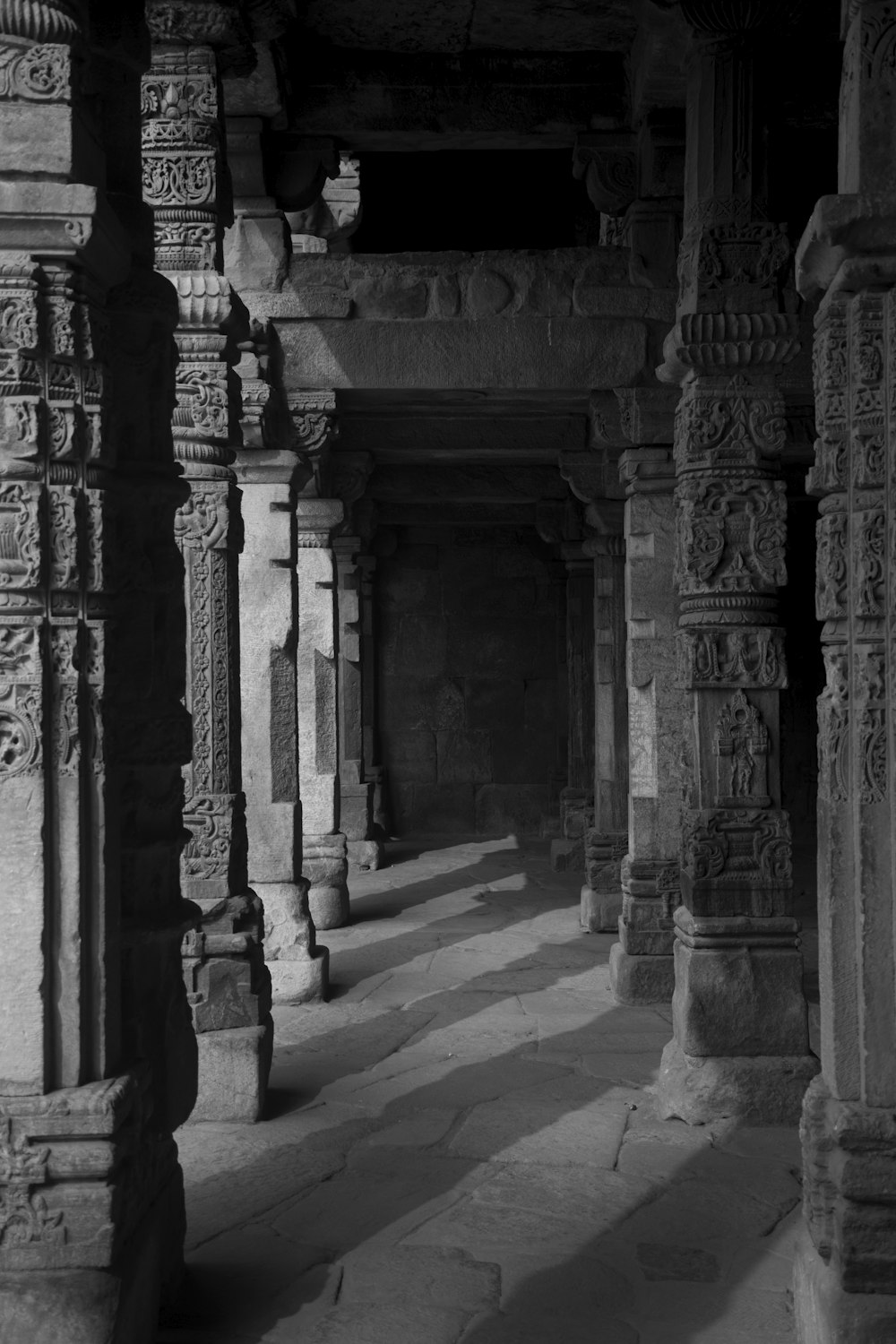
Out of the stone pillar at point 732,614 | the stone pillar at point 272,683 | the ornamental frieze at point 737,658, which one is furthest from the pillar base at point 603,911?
the ornamental frieze at point 737,658

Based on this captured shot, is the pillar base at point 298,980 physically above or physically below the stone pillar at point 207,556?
below

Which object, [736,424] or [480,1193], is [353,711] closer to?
[736,424]

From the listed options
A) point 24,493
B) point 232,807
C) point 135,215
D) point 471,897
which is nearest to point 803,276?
point 135,215

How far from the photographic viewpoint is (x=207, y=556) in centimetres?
561

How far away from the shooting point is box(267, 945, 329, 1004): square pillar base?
7.60 m

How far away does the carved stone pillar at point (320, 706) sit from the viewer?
9953mm

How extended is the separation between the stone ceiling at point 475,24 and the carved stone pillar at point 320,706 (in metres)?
3.49

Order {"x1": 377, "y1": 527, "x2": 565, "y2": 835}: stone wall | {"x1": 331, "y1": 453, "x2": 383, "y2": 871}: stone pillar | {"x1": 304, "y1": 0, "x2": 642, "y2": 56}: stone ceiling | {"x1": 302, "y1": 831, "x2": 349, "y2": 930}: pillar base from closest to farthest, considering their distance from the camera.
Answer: {"x1": 304, "y1": 0, "x2": 642, "y2": 56}: stone ceiling
{"x1": 302, "y1": 831, "x2": 349, "y2": 930}: pillar base
{"x1": 331, "y1": 453, "x2": 383, "y2": 871}: stone pillar
{"x1": 377, "y1": 527, "x2": 565, "y2": 835}: stone wall

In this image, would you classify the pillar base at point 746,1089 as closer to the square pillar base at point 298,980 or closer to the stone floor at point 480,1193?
the stone floor at point 480,1193

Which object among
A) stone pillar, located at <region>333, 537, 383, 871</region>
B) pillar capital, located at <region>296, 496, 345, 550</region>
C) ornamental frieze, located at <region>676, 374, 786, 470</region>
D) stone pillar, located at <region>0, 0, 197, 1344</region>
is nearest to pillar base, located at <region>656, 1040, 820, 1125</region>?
ornamental frieze, located at <region>676, 374, 786, 470</region>

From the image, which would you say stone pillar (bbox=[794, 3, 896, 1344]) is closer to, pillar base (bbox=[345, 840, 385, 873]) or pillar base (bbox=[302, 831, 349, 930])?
pillar base (bbox=[302, 831, 349, 930])

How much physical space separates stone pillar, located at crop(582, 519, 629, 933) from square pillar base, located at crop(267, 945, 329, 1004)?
2645 mm

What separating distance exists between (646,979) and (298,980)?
6.37 feet

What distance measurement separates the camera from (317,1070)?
6.24 metres
